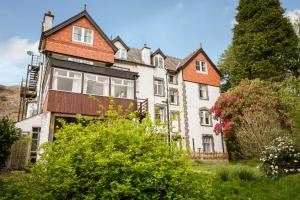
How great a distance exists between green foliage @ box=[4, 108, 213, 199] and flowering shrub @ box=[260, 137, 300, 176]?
8.40 m

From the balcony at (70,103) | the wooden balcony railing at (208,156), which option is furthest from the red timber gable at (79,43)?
the wooden balcony railing at (208,156)

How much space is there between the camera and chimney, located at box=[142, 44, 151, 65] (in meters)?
30.3

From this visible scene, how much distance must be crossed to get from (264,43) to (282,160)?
869 inches

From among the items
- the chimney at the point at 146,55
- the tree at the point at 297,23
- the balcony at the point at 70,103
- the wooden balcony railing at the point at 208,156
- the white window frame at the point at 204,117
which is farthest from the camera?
the tree at the point at 297,23

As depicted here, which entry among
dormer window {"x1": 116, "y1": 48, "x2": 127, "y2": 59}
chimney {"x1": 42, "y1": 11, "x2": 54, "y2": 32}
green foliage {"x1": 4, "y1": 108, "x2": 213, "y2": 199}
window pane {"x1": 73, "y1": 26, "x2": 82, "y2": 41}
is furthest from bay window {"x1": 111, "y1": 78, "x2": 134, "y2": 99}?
green foliage {"x1": 4, "y1": 108, "x2": 213, "y2": 199}

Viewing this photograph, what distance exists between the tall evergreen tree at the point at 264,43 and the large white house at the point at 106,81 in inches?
167

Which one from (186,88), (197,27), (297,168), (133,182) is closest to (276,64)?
(186,88)

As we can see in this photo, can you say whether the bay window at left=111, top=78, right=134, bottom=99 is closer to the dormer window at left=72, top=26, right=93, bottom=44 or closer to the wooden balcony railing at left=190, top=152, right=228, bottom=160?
the dormer window at left=72, top=26, right=93, bottom=44

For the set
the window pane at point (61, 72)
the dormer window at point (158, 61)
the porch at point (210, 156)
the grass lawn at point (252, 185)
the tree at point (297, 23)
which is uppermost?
the tree at point (297, 23)

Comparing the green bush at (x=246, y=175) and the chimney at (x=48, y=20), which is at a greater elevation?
the chimney at (x=48, y=20)

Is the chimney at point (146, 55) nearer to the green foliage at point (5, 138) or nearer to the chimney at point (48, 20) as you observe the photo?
the chimney at point (48, 20)

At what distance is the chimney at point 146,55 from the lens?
30.3 m

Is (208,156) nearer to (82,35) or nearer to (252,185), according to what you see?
(252,185)

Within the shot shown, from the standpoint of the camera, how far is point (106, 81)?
20.2 m
